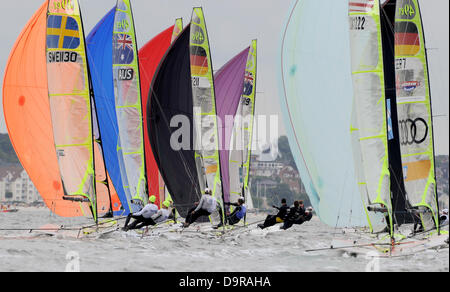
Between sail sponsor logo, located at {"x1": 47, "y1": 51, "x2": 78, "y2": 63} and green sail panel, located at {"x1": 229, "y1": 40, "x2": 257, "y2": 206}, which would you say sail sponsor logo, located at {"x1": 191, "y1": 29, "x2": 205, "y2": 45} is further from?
green sail panel, located at {"x1": 229, "y1": 40, "x2": 257, "y2": 206}

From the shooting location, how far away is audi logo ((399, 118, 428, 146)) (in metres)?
14.6

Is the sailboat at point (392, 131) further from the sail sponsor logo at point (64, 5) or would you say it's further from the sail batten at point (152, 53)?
the sail batten at point (152, 53)

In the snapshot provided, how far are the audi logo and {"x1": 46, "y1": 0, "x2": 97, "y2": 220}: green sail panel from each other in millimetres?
6310

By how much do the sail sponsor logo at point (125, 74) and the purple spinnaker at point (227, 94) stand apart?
418 cm

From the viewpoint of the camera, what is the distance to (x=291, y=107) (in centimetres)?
1847

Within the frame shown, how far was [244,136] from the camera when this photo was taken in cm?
2373

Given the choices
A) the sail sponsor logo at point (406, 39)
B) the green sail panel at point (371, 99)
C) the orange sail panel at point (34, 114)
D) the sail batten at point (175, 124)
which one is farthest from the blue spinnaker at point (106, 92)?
the sail sponsor logo at point (406, 39)

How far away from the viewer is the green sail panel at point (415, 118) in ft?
47.7

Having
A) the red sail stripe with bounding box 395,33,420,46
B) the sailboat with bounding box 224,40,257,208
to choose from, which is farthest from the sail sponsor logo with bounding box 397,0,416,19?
the sailboat with bounding box 224,40,257,208

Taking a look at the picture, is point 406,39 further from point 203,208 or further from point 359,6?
point 203,208

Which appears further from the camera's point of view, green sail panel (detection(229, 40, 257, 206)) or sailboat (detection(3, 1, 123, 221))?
green sail panel (detection(229, 40, 257, 206))

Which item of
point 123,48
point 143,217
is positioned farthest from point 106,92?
point 143,217
